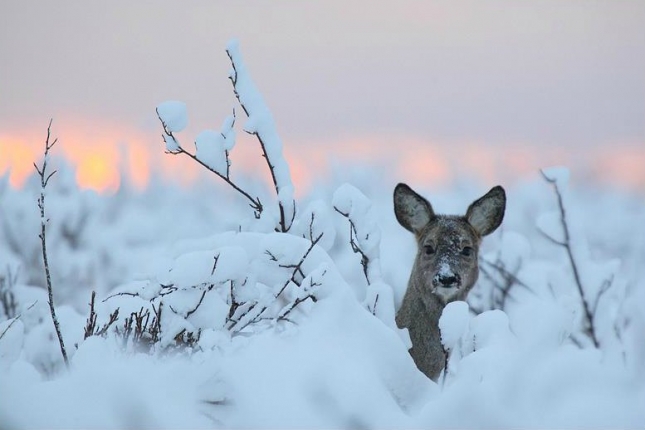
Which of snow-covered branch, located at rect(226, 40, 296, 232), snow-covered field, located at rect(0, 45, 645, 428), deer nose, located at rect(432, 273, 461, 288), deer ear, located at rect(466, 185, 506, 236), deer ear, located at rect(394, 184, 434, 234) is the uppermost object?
deer ear, located at rect(466, 185, 506, 236)

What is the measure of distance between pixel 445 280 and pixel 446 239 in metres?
0.57

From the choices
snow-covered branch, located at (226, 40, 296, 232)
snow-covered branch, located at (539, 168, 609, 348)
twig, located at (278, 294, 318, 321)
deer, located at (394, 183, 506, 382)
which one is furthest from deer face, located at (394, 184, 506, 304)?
twig, located at (278, 294, 318, 321)

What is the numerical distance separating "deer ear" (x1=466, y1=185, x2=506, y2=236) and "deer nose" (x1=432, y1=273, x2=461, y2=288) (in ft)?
3.02

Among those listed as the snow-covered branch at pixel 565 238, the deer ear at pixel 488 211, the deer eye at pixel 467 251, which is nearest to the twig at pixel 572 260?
the snow-covered branch at pixel 565 238

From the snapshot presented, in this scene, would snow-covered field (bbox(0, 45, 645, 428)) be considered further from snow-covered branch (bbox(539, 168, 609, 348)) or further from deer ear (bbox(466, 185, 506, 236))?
deer ear (bbox(466, 185, 506, 236))

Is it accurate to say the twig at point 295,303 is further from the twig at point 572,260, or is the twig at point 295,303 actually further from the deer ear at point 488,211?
the deer ear at point 488,211

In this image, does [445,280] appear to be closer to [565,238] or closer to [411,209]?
[565,238]

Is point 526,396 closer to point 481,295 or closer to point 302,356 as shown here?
point 302,356

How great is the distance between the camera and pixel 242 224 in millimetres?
5672

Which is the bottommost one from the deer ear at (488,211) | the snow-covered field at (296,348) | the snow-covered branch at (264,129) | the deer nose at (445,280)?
the snow-covered field at (296,348)

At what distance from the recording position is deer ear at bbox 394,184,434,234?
24.5 feet

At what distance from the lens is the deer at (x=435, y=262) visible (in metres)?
6.45

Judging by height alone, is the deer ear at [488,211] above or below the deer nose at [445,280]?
above

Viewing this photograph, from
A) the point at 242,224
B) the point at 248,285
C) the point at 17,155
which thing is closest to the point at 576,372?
the point at 248,285
